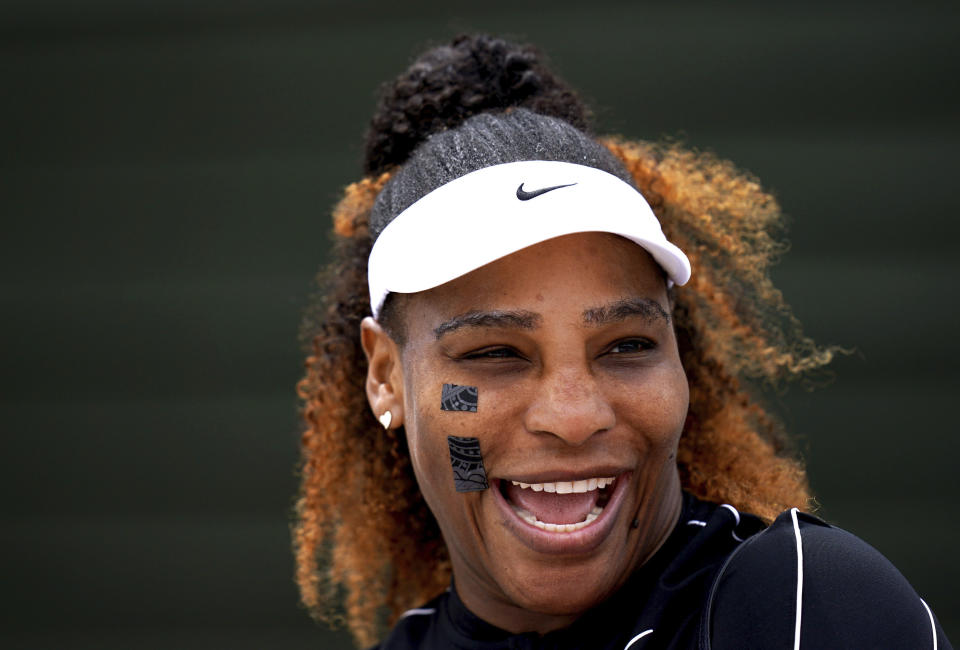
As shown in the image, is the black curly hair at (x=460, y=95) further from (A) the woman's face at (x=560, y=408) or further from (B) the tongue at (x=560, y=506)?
(B) the tongue at (x=560, y=506)

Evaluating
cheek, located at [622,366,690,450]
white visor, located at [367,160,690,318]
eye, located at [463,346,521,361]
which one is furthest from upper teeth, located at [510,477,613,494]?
white visor, located at [367,160,690,318]

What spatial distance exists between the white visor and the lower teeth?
41cm

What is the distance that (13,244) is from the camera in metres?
3.60

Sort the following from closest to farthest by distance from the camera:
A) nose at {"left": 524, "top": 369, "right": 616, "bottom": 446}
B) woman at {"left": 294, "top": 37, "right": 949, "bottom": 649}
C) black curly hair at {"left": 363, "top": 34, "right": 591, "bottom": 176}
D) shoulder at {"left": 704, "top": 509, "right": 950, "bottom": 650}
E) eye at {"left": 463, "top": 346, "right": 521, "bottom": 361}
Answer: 1. shoulder at {"left": 704, "top": 509, "right": 950, "bottom": 650}
2. woman at {"left": 294, "top": 37, "right": 949, "bottom": 649}
3. nose at {"left": 524, "top": 369, "right": 616, "bottom": 446}
4. eye at {"left": 463, "top": 346, "right": 521, "bottom": 361}
5. black curly hair at {"left": 363, "top": 34, "right": 591, "bottom": 176}

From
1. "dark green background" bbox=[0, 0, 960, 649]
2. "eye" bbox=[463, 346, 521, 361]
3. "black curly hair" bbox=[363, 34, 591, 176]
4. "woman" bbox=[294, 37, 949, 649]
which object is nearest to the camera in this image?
"woman" bbox=[294, 37, 949, 649]

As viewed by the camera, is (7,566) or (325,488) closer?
(325,488)

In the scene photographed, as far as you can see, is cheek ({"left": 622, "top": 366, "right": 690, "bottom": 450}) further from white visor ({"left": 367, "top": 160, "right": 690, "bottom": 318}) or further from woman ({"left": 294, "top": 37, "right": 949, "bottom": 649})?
white visor ({"left": 367, "top": 160, "right": 690, "bottom": 318})

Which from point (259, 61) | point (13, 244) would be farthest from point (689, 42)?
point (13, 244)

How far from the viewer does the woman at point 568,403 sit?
159 centimetres

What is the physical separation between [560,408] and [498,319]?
18 centimetres

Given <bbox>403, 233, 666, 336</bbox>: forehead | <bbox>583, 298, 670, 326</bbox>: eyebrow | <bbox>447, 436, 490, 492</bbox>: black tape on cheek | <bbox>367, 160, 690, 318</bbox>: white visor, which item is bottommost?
<bbox>447, 436, 490, 492</bbox>: black tape on cheek

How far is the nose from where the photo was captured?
5.62ft

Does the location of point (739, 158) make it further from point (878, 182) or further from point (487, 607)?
point (487, 607)

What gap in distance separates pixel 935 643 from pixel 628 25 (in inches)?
94.9
